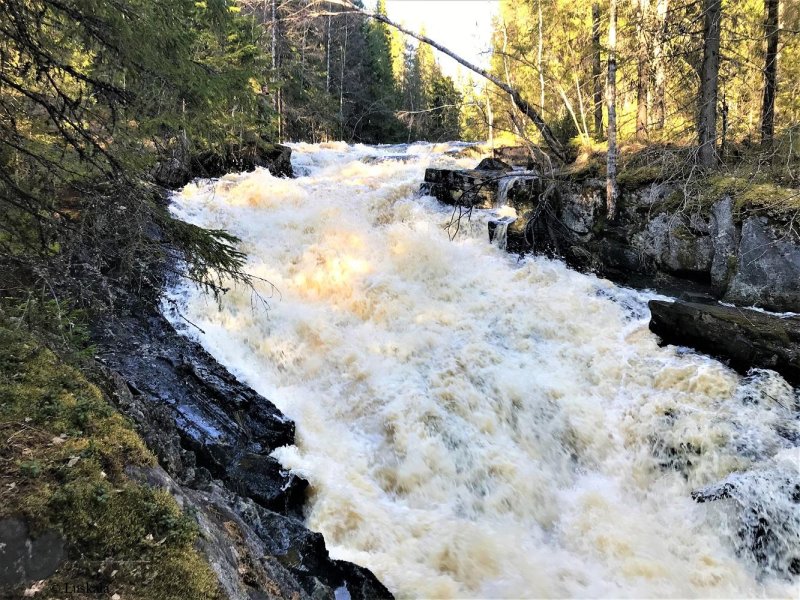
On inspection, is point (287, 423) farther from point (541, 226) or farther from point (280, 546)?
point (541, 226)

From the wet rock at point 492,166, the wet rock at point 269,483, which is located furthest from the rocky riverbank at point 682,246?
the wet rock at point 269,483

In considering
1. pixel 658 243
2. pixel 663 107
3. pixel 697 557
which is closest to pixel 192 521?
pixel 697 557

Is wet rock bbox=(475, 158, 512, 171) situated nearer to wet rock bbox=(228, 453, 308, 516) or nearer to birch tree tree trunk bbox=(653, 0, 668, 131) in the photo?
birch tree tree trunk bbox=(653, 0, 668, 131)

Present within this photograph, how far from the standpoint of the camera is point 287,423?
Result: 6.59 metres

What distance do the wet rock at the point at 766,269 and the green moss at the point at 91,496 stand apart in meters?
9.93

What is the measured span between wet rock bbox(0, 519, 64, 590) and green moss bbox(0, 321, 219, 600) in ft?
0.12

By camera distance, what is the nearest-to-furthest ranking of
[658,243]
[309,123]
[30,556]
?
[30,556]
[658,243]
[309,123]

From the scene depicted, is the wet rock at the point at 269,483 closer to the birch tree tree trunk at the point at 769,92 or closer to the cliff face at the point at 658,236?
the cliff face at the point at 658,236

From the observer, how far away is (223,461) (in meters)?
5.78

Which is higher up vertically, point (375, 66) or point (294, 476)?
point (375, 66)

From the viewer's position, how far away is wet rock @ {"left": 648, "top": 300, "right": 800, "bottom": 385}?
23.1 ft

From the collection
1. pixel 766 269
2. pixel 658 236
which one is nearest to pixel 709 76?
pixel 658 236

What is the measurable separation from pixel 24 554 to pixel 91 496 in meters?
0.35

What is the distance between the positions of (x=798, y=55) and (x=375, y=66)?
105ft
